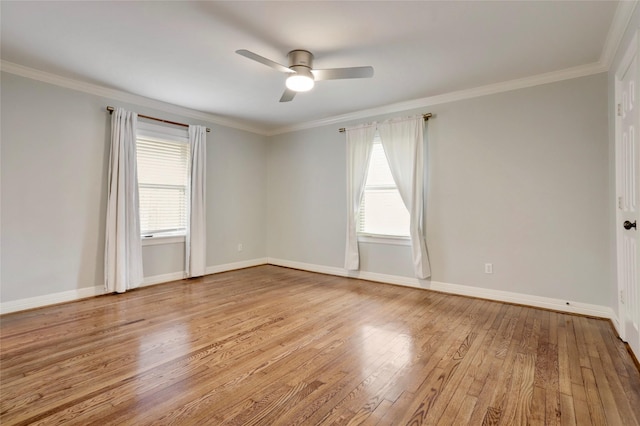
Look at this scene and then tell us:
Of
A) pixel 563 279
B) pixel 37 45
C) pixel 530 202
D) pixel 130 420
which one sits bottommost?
pixel 130 420

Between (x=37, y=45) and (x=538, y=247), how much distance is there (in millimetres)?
5476

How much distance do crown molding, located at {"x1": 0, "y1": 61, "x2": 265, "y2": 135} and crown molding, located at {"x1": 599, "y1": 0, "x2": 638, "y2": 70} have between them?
4.86m

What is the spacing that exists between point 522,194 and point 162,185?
4.82 meters

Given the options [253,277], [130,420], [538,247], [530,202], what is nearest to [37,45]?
[130,420]

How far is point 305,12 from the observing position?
235 cm

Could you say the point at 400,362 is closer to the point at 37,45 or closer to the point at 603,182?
the point at 603,182

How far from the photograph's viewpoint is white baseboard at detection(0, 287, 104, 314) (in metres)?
3.30

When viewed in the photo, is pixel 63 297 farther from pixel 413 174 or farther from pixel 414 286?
pixel 413 174

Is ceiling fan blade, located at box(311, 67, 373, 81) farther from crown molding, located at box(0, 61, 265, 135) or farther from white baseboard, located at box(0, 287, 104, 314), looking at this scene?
white baseboard, located at box(0, 287, 104, 314)

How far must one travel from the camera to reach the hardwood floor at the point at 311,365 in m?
1.71

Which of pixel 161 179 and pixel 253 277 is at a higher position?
pixel 161 179

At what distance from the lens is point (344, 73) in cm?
284

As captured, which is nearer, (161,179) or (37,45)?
(37,45)

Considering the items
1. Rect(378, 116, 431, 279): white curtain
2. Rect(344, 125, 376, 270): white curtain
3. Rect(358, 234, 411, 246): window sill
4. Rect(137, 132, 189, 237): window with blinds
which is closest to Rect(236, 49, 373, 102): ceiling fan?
Rect(378, 116, 431, 279): white curtain
